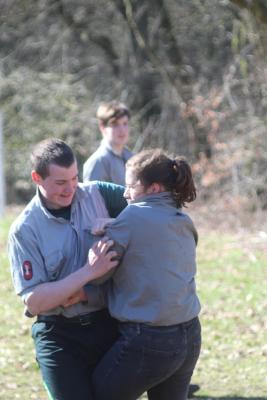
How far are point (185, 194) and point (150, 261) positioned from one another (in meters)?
0.37

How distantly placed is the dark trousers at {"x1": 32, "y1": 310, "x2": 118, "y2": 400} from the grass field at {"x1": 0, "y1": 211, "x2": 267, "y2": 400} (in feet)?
9.04

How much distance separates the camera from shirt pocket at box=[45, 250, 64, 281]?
3.85 meters

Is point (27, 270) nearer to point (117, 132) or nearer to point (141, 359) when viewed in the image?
point (141, 359)

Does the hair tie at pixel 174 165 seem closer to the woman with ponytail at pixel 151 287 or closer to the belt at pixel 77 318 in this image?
the woman with ponytail at pixel 151 287

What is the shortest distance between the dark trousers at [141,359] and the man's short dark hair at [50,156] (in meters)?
0.76

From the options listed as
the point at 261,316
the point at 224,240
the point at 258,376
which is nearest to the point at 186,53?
the point at 224,240

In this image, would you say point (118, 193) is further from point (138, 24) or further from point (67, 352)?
point (138, 24)

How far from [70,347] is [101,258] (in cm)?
46

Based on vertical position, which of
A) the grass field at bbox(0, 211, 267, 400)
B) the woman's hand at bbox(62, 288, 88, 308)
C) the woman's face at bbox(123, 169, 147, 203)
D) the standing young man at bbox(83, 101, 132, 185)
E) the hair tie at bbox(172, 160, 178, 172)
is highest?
the hair tie at bbox(172, 160, 178, 172)

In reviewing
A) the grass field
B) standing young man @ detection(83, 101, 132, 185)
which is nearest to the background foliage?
the grass field

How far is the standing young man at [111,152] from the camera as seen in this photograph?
6.64 m

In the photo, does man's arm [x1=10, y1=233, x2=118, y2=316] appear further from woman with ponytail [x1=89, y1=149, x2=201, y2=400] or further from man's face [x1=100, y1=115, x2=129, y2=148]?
man's face [x1=100, y1=115, x2=129, y2=148]

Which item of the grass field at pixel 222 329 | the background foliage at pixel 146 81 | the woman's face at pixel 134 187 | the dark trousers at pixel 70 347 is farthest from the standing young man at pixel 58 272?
the background foliage at pixel 146 81

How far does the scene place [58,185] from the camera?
389 cm
